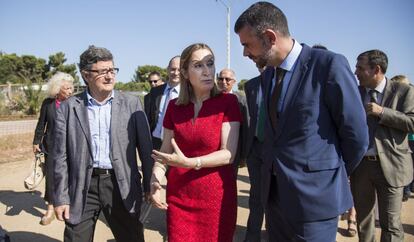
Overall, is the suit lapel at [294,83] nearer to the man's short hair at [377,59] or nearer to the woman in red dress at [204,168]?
the woman in red dress at [204,168]

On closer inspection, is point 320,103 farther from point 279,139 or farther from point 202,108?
point 202,108

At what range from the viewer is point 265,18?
2.07 m

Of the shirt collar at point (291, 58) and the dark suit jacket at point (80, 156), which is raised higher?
the shirt collar at point (291, 58)

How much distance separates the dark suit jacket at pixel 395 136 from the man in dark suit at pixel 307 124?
1497mm

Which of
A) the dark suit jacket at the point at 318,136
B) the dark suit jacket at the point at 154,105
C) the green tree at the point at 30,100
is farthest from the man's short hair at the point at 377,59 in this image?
the green tree at the point at 30,100

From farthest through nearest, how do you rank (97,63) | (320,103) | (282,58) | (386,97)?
(386,97)
(97,63)
(282,58)
(320,103)

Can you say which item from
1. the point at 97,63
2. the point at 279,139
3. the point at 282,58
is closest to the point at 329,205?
the point at 279,139

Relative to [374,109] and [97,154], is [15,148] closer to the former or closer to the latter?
[97,154]

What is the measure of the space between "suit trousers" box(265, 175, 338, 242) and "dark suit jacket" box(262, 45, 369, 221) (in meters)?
0.06

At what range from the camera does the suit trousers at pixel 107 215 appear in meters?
2.96

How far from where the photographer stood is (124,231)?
311 centimetres

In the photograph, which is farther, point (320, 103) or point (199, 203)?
point (199, 203)

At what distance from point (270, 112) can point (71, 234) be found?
77.6 inches

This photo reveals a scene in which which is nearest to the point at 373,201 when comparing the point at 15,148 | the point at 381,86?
the point at 381,86
